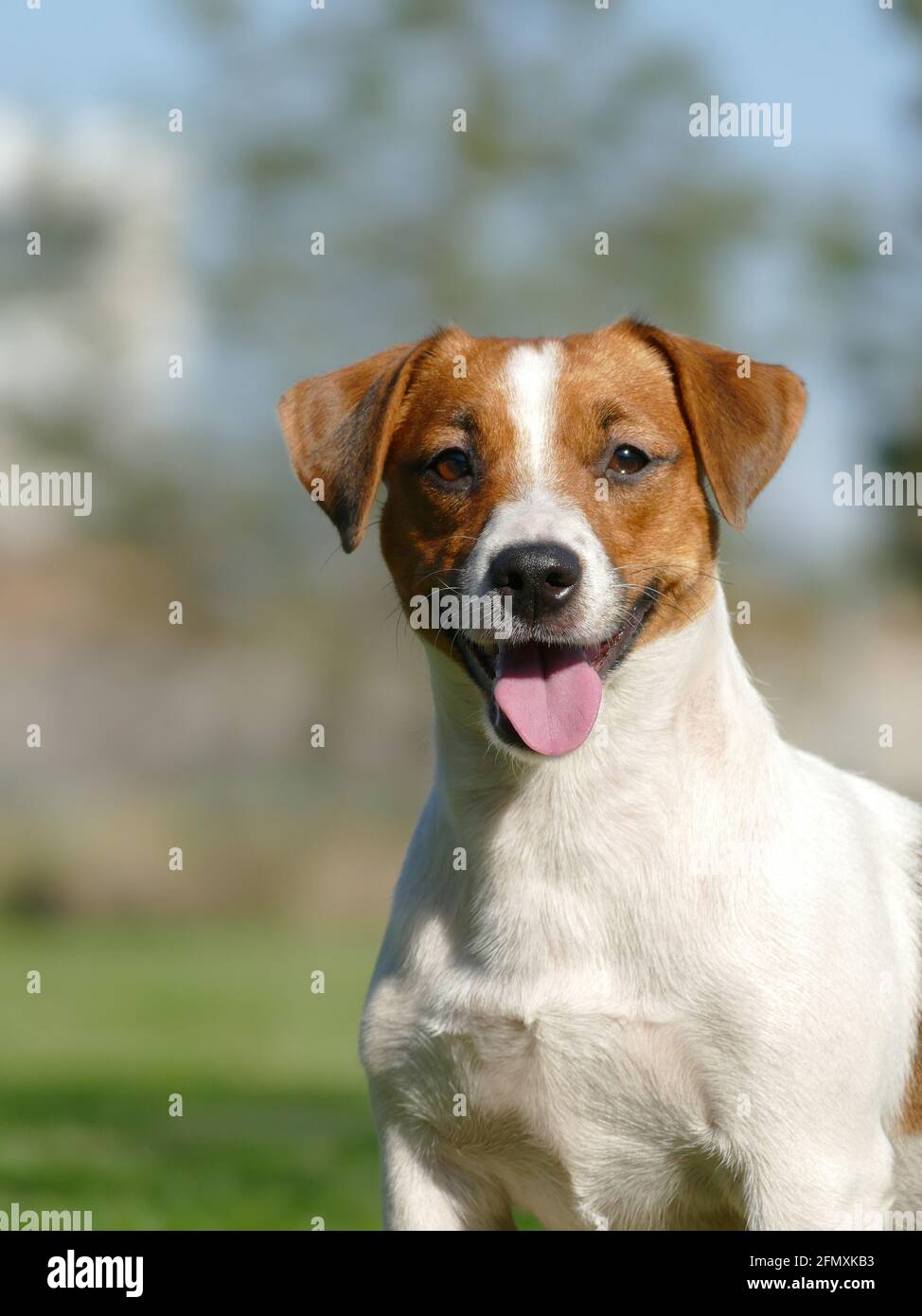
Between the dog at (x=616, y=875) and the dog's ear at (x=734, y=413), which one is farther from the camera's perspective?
the dog's ear at (x=734, y=413)

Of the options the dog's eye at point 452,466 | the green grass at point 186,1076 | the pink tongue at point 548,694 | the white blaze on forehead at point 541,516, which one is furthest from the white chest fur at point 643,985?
the green grass at point 186,1076

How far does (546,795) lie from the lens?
176 inches

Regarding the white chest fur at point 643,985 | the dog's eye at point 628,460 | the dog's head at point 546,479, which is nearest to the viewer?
the white chest fur at point 643,985

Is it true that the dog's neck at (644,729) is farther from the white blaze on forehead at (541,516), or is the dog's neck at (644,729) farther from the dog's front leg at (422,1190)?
the dog's front leg at (422,1190)

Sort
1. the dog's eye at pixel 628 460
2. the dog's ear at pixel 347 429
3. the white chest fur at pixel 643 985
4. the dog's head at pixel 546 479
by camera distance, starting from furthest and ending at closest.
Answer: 1. the dog's ear at pixel 347 429
2. the dog's eye at pixel 628 460
3. the dog's head at pixel 546 479
4. the white chest fur at pixel 643 985

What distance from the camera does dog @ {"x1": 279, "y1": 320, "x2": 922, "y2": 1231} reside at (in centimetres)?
421

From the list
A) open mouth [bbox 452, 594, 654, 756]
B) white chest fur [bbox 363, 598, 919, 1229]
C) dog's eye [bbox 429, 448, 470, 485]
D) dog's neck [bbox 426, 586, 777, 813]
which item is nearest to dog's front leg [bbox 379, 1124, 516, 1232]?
white chest fur [bbox 363, 598, 919, 1229]

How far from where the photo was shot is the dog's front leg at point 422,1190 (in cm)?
446

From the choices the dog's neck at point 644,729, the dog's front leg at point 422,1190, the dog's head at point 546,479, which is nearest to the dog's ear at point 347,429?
the dog's head at point 546,479

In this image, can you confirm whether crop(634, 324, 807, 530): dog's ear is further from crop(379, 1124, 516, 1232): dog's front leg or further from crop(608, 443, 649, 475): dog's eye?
crop(379, 1124, 516, 1232): dog's front leg

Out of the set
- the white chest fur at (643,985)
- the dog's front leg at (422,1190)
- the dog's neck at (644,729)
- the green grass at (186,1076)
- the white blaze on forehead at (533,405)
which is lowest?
the green grass at (186,1076)

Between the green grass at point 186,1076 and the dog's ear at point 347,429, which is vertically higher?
the dog's ear at point 347,429

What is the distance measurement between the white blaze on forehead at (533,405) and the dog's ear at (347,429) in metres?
0.39
